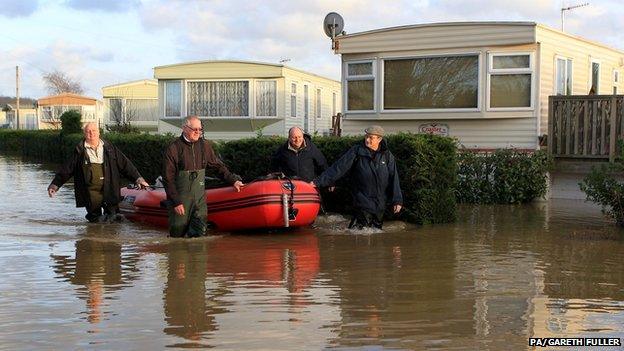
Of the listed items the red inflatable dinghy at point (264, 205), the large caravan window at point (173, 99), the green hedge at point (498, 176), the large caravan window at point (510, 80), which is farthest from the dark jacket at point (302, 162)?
the large caravan window at point (173, 99)

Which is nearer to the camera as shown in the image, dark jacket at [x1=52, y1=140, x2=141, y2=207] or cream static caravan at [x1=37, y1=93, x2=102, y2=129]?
dark jacket at [x1=52, y1=140, x2=141, y2=207]

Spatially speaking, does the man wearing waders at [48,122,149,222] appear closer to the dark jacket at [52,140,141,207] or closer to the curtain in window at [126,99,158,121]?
the dark jacket at [52,140,141,207]

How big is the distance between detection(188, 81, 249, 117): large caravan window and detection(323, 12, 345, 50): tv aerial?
9.37 metres

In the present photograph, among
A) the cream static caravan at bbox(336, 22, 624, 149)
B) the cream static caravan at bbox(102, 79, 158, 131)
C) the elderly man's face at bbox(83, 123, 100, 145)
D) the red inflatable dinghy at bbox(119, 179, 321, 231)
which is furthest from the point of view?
the cream static caravan at bbox(102, 79, 158, 131)

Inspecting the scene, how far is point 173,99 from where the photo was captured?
27703 millimetres

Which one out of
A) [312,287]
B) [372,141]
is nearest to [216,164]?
[372,141]

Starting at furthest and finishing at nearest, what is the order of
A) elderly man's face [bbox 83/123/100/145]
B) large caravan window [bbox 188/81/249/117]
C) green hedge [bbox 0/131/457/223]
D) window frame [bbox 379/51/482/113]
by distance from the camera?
large caravan window [bbox 188/81/249/117]
window frame [bbox 379/51/482/113]
green hedge [bbox 0/131/457/223]
elderly man's face [bbox 83/123/100/145]

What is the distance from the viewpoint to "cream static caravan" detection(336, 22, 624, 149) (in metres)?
A: 15.6

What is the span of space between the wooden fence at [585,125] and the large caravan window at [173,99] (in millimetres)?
15474

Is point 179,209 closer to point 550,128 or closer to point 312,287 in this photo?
point 312,287

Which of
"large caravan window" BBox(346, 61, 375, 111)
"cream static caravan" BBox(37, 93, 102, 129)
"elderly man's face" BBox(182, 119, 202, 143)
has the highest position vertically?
"cream static caravan" BBox(37, 93, 102, 129)

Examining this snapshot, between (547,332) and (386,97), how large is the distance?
11893mm

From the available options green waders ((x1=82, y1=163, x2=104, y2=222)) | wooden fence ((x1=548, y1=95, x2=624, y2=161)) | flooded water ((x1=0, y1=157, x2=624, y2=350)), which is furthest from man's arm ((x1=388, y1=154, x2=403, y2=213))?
wooden fence ((x1=548, y1=95, x2=624, y2=161))

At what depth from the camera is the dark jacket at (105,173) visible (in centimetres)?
1111
